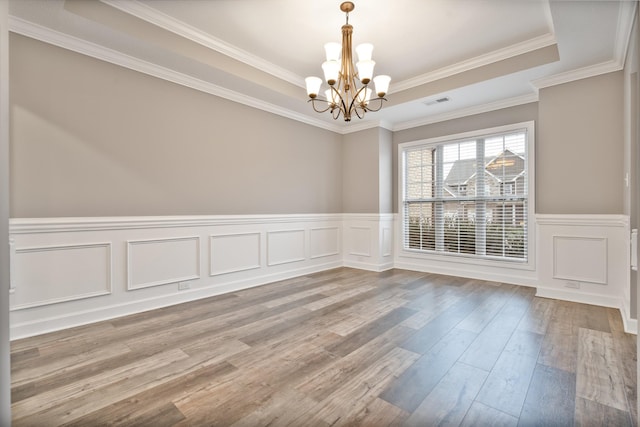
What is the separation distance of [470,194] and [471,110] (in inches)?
50.2

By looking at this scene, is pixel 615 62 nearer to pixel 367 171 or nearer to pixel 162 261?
pixel 367 171

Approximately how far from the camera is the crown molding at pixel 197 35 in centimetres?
273

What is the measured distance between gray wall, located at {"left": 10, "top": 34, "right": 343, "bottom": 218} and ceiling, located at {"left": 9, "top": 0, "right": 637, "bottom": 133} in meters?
0.21

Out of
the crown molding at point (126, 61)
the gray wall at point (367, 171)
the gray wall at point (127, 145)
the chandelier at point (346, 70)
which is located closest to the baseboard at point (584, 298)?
the gray wall at point (367, 171)

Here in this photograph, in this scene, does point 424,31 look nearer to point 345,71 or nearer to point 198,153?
point 345,71

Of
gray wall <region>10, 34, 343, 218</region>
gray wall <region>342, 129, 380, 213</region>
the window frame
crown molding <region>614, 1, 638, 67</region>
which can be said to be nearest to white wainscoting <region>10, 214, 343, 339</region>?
gray wall <region>10, 34, 343, 218</region>

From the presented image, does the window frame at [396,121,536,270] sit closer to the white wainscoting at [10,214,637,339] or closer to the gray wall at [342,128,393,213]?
the white wainscoting at [10,214,637,339]

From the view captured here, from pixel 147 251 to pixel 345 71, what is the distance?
2.76m

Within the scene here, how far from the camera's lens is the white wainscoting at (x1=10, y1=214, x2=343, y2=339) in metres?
2.61

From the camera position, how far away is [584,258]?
11.4ft

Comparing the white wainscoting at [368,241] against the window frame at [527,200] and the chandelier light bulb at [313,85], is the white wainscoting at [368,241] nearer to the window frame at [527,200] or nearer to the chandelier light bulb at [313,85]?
the window frame at [527,200]

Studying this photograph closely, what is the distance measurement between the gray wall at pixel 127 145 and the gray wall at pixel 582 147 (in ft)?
11.3

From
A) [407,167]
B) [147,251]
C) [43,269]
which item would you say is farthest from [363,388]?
[407,167]

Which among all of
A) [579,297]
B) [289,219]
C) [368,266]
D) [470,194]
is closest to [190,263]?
[289,219]
